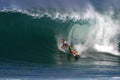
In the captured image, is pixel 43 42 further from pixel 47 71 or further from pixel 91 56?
pixel 47 71

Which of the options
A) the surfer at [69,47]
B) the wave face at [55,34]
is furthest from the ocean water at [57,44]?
the surfer at [69,47]

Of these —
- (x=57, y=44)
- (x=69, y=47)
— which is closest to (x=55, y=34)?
(x=57, y=44)

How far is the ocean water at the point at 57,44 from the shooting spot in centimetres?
1859

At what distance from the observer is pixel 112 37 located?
77.5 ft

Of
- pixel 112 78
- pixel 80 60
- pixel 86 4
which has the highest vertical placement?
pixel 86 4

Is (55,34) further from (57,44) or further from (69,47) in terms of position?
(69,47)

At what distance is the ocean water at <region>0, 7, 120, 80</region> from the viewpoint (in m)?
18.6

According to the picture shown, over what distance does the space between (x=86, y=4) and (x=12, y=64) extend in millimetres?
6955

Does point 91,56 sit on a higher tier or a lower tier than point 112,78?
higher

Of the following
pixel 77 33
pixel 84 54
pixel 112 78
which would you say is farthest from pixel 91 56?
pixel 112 78

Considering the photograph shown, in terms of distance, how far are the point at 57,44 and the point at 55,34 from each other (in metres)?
0.83

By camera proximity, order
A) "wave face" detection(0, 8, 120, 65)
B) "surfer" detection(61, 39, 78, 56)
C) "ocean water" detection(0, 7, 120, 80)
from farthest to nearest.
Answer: "wave face" detection(0, 8, 120, 65) < "surfer" detection(61, 39, 78, 56) < "ocean water" detection(0, 7, 120, 80)

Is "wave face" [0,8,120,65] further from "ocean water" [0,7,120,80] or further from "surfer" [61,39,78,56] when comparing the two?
"surfer" [61,39,78,56]

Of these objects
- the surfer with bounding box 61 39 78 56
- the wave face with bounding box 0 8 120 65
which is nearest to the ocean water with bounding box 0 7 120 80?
the wave face with bounding box 0 8 120 65
